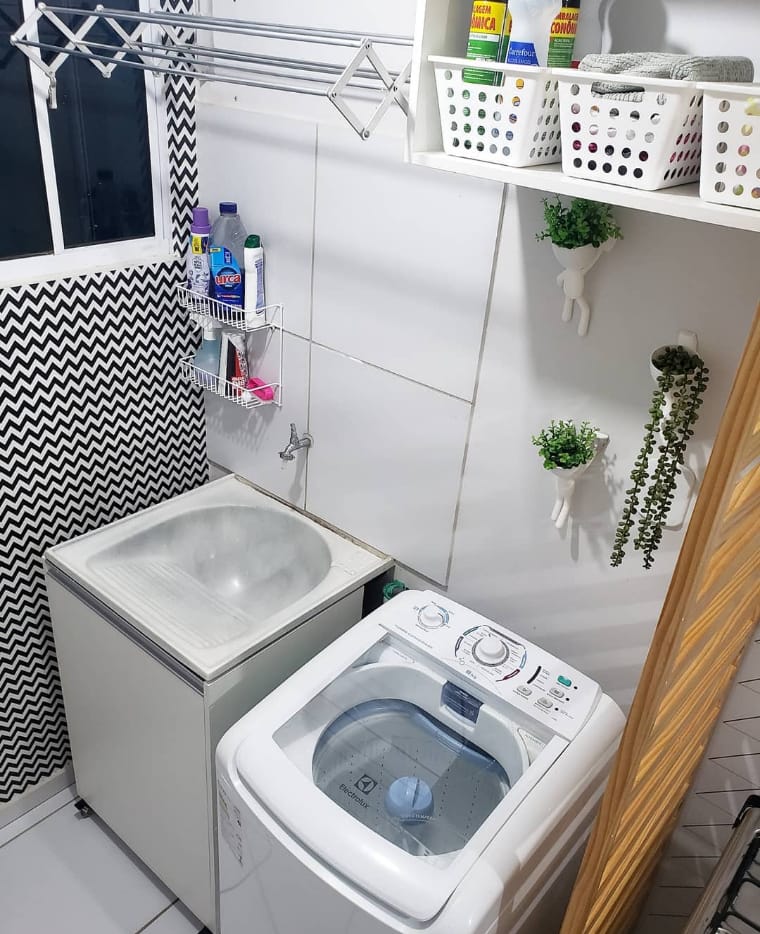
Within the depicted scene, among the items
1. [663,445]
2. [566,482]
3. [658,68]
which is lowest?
[566,482]

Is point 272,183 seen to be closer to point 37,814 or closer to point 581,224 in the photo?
point 581,224

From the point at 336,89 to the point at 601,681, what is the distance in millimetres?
1180

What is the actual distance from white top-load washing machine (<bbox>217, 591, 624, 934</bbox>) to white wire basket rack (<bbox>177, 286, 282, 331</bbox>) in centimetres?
72

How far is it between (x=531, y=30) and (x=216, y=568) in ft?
4.52

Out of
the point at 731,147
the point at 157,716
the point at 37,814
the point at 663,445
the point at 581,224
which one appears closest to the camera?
the point at 731,147

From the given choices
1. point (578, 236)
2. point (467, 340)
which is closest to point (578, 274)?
point (578, 236)

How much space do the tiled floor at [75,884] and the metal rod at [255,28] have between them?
1.94 m

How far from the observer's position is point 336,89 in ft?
3.60

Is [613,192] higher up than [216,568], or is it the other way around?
[613,192]

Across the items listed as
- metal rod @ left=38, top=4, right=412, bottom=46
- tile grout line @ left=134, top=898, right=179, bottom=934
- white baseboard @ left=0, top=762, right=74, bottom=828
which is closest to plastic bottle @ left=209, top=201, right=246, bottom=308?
metal rod @ left=38, top=4, right=412, bottom=46

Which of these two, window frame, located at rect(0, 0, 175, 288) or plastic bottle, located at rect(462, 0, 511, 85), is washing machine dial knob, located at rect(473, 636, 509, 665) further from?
window frame, located at rect(0, 0, 175, 288)

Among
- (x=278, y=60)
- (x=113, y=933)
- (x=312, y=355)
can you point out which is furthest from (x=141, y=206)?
(x=113, y=933)

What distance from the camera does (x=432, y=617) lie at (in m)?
1.53

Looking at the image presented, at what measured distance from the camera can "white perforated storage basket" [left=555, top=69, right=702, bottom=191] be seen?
86 centimetres
